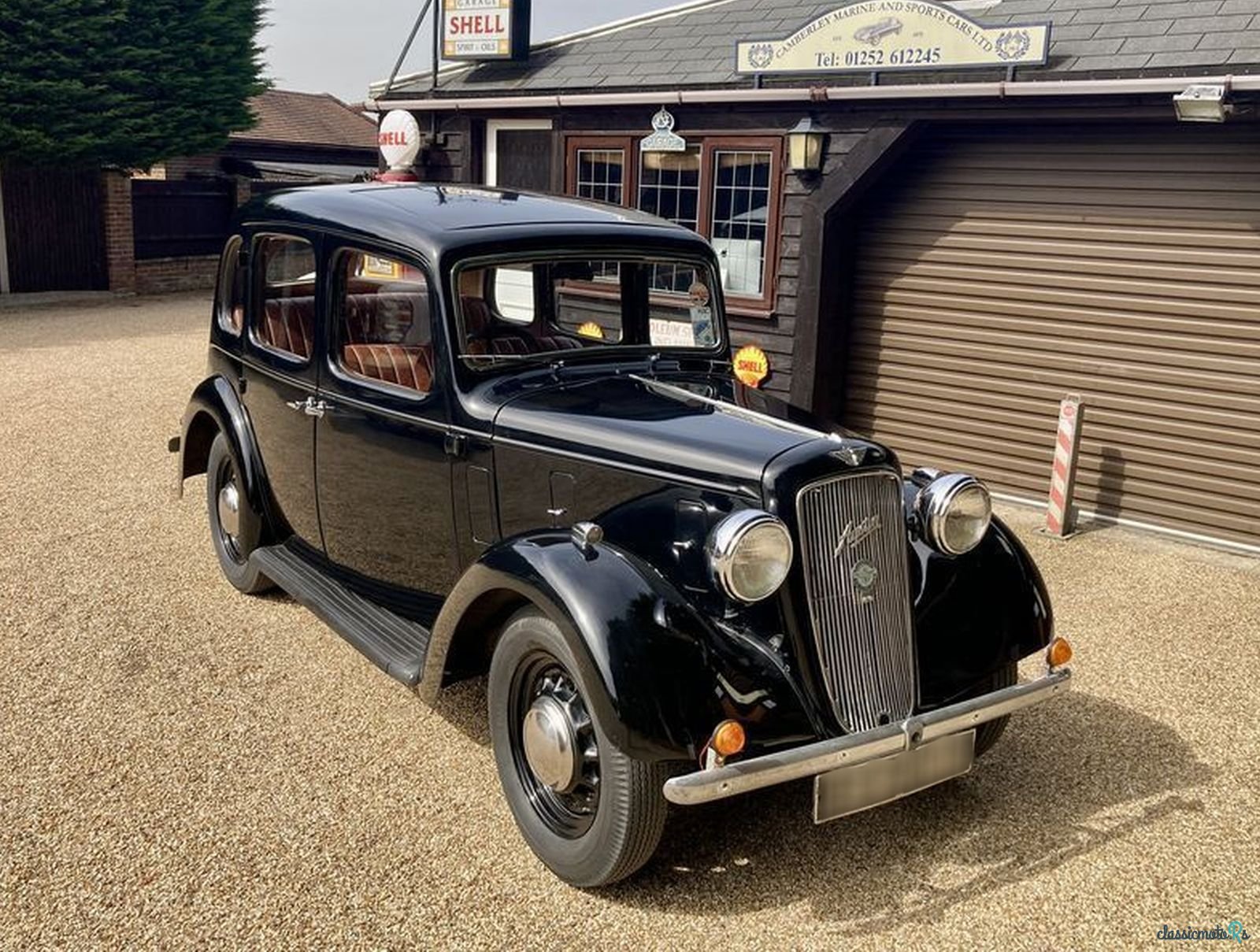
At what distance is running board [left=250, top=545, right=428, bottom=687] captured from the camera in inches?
156

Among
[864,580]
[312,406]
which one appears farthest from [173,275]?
[864,580]

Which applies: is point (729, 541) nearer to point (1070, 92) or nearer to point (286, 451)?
point (286, 451)

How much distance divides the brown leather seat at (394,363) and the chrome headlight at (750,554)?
1461mm

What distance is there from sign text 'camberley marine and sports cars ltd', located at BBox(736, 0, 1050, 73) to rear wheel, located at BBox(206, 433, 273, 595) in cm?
497

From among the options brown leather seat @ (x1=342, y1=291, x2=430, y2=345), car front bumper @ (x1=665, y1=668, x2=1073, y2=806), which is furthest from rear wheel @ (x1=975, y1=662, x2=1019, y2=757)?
brown leather seat @ (x1=342, y1=291, x2=430, y2=345)

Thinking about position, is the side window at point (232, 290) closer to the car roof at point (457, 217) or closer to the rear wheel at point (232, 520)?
the car roof at point (457, 217)

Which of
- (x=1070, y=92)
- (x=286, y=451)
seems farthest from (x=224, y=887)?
(x=1070, y=92)

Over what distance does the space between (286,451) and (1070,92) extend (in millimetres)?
5021

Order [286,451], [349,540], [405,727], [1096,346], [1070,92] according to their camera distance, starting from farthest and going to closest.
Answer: [1096,346] < [1070,92] < [286,451] < [349,540] < [405,727]

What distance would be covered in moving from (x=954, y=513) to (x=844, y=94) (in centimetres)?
498

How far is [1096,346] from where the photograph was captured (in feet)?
24.6

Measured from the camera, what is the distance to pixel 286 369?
16.0ft

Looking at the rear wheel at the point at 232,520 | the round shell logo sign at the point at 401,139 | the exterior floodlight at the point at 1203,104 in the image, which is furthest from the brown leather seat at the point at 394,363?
the round shell logo sign at the point at 401,139

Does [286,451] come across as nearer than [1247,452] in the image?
Yes
